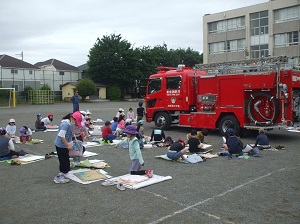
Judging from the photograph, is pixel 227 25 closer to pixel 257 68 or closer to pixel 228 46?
pixel 228 46

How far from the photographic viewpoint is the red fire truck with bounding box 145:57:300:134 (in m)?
11.9

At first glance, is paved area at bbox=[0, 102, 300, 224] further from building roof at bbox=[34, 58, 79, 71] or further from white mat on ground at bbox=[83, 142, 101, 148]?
building roof at bbox=[34, 58, 79, 71]

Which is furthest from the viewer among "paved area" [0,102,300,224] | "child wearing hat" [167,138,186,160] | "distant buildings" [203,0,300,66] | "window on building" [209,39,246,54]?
"window on building" [209,39,246,54]

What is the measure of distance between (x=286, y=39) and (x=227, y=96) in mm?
30130

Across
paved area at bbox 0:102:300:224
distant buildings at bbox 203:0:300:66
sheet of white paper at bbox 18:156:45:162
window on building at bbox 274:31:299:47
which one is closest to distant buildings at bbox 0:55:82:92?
distant buildings at bbox 203:0:300:66

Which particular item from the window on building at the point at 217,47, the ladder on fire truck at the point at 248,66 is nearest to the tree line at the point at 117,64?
the window on building at the point at 217,47

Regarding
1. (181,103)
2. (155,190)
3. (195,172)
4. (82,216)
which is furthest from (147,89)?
(82,216)

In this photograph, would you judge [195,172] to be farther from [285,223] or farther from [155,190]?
[285,223]

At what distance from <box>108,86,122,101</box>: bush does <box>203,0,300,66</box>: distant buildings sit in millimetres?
15368

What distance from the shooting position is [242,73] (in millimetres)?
12836

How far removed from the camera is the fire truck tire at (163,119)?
15859mm

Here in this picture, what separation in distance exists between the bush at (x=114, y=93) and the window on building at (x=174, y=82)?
38305 mm

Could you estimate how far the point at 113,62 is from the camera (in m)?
53.6

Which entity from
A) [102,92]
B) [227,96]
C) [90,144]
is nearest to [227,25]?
[102,92]
